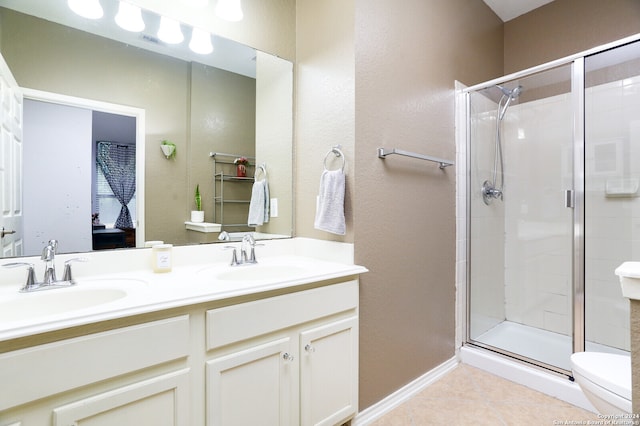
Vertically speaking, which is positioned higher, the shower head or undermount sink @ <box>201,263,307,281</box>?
the shower head

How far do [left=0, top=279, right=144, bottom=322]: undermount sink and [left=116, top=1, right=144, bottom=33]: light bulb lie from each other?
43.9 inches

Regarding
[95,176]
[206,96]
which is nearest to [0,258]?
[95,176]

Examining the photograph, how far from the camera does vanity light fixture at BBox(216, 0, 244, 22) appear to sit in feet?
5.44

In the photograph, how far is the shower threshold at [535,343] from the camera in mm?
2057

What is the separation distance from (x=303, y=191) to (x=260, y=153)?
1.09 feet

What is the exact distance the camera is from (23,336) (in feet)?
2.56

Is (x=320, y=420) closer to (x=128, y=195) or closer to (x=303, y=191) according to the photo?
(x=303, y=191)

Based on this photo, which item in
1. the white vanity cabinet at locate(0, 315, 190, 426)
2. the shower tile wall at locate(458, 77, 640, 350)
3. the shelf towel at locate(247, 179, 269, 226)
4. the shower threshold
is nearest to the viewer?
the white vanity cabinet at locate(0, 315, 190, 426)

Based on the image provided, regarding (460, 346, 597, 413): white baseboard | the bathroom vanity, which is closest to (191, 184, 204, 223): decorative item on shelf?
the bathroom vanity

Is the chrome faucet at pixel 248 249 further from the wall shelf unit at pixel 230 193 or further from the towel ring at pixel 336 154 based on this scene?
the towel ring at pixel 336 154

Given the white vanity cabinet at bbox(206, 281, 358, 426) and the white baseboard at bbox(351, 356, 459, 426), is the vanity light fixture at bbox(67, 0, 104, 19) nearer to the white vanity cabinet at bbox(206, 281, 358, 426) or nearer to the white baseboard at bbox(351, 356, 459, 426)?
the white vanity cabinet at bbox(206, 281, 358, 426)

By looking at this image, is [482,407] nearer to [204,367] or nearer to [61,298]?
[204,367]

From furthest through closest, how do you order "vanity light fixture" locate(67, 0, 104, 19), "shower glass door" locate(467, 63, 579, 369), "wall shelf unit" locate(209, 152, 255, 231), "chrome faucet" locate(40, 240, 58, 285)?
"shower glass door" locate(467, 63, 579, 369)
"wall shelf unit" locate(209, 152, 255, 231)
"vanity light fixture" locate(67, 0, 104, 19)
"chrome faucet" locate(40, 240, 58, 285)

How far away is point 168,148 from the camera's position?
160 cm
